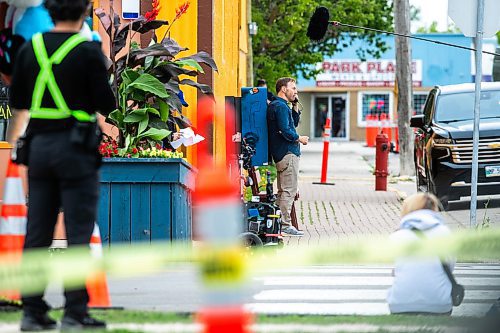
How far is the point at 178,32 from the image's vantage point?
1608 cm

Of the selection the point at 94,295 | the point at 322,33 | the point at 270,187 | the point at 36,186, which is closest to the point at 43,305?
the point at 36,186

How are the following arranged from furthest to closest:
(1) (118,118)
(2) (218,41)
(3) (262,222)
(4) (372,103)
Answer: (4) (372,103) → (2) (218,41) → (1) (118,118) → (3) (262,222)

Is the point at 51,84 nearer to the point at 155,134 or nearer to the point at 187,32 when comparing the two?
the point at 155,134

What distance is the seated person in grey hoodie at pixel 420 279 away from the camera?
7.36 meters

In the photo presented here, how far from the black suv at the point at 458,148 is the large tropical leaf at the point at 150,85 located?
23.4ft

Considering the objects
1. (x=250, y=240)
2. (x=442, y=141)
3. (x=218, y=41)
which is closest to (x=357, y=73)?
(x=218, y=41)

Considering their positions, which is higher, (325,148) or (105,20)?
(105,20)

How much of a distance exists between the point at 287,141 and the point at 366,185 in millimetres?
11341

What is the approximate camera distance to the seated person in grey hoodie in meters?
7.36

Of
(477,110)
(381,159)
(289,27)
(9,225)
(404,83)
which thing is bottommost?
(381,159)

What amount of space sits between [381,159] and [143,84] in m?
10.6

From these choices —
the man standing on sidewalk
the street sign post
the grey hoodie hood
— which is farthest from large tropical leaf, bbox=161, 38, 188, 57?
the grey hoodie hood

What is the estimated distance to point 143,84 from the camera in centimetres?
1257

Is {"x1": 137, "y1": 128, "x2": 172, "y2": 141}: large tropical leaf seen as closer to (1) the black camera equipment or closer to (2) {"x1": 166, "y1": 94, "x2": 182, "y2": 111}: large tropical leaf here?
(2) {"x1": 166, "y1": 94, "x2": 182, "y2": 111}: large tropical leaf
